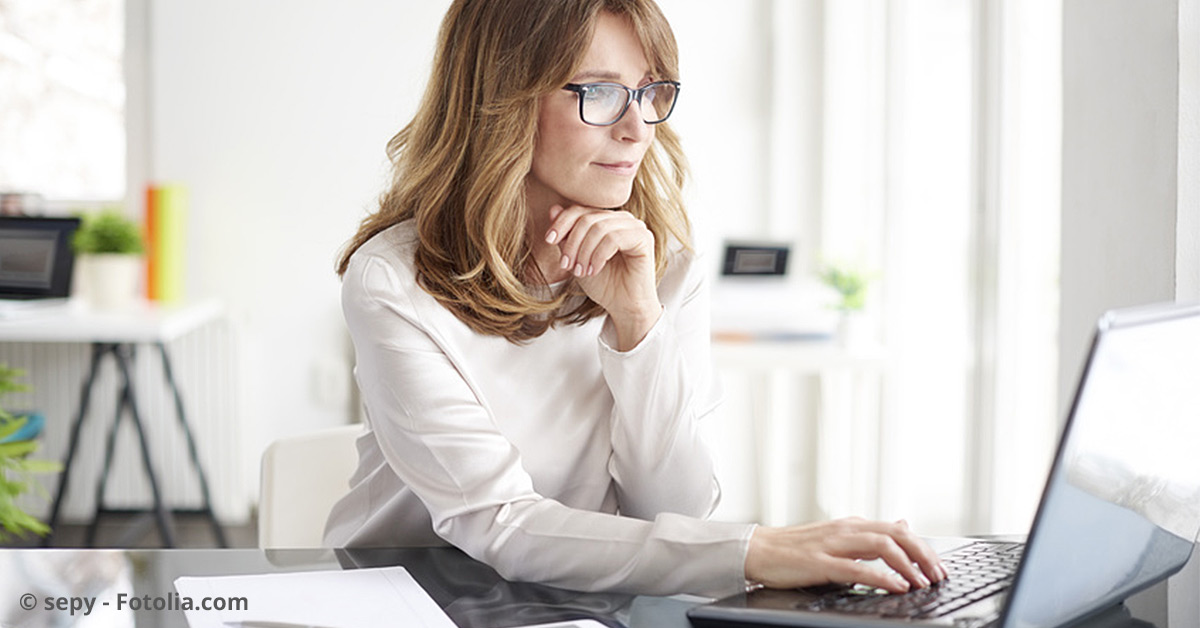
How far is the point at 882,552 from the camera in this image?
3.22 feet

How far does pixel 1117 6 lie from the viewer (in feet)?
4.46

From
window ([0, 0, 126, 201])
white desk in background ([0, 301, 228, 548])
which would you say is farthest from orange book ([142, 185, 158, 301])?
window ([0, 0, 126, 201])

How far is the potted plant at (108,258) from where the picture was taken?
3631 millimetres

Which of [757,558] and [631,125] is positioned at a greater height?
[631,125]

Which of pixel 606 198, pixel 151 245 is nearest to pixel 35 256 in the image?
pixel 151 245

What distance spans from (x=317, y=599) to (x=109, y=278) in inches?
114

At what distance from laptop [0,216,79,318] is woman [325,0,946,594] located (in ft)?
7.85

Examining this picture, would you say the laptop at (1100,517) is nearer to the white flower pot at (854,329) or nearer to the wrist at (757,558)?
the wrist at (757,558)

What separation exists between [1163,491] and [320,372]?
11.2ft

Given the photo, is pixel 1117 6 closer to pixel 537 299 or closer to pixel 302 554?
pixel 537 299

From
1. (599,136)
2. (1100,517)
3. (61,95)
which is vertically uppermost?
(61,95)

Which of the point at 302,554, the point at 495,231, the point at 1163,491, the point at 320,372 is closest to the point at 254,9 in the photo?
the point at 320,372

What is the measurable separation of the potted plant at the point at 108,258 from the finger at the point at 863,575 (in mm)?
3114

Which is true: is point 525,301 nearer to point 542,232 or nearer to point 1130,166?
point 542,232
